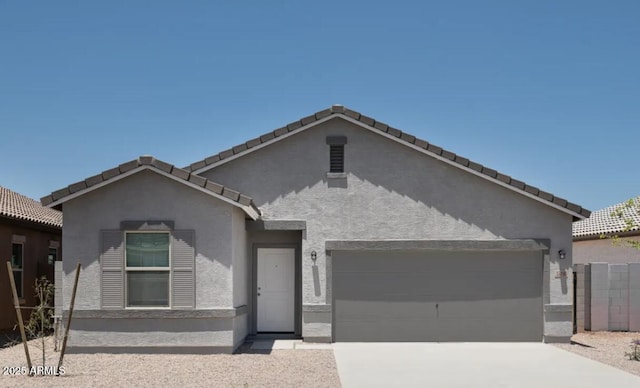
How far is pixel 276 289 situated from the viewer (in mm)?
15500

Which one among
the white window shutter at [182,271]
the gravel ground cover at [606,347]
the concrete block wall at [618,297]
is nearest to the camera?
the gravel ground cover at [606,347]

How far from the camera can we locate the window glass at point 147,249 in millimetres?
12789

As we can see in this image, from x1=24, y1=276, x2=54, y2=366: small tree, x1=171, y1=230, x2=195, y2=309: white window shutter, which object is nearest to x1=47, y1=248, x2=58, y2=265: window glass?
x1=24, y1=276, x2=54, y2=366: small tree

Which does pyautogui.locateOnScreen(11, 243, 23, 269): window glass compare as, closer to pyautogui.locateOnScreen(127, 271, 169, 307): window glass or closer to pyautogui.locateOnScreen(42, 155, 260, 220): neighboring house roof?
pyautogui.locateOnScreen(42, 155, 260, 220): neighboring house roof

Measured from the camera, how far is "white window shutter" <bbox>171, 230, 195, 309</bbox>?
1273 cm

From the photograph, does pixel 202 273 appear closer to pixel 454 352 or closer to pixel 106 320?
pixel 106 320

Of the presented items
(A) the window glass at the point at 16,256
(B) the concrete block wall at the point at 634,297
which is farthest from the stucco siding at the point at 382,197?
(A) the window glass at the point at 16,256

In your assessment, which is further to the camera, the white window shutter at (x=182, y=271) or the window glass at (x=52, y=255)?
the window glass at (x=52, y=255)

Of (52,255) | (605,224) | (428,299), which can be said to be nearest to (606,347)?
(428,299)

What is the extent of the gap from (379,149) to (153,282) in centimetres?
584

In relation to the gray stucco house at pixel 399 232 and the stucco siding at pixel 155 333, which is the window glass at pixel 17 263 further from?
the gray stucco house at pixel 399 232

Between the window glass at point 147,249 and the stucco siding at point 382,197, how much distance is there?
2673 millimetres

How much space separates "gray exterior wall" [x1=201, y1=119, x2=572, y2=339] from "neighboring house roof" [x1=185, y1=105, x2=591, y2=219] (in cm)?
20

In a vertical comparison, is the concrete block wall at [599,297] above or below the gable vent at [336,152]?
below
